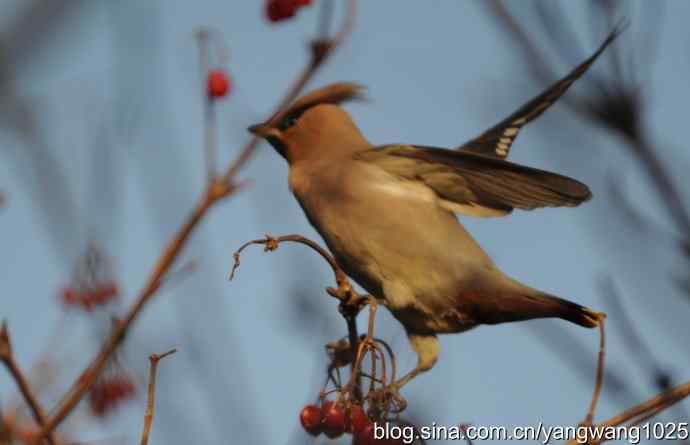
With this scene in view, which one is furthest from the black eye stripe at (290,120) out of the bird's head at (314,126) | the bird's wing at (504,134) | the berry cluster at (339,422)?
the berry cluster at (339,422)

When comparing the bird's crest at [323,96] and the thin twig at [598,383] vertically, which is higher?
the bird's crest at [323,96]

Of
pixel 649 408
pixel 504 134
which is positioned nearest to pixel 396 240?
pixel 504 134

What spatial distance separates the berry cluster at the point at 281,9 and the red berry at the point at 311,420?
1365 millimetres

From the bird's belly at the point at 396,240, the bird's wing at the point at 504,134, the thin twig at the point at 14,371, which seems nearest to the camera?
the thin twig at the point at 14,371

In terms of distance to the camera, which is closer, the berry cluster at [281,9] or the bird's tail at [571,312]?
the bird's tail at [571,312]

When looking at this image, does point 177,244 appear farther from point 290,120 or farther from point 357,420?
point 290,120

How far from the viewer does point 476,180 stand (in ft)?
9.31

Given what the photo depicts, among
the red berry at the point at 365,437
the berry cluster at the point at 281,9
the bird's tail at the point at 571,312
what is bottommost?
the red berry at the point at 365,437

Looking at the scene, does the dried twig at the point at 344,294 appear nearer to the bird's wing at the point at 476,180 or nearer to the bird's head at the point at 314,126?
the bird's wing at the point at 476,180

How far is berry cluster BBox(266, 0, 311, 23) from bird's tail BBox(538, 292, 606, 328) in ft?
3.78

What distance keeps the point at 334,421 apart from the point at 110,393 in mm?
766

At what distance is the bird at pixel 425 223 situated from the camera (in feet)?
8.94

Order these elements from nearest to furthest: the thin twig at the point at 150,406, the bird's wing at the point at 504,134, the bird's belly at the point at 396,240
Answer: the thin twig at the point at 150,406, the bird's belly at the point at 396,240, the bird's wing at the point at 504,134

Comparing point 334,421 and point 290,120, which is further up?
point 290,120
